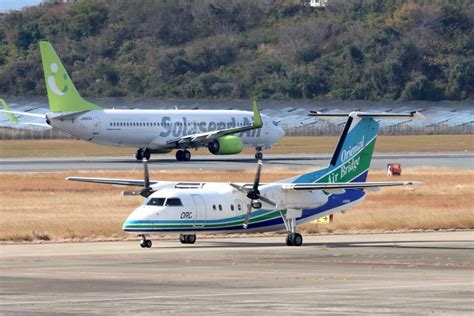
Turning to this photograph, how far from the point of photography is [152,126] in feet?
256

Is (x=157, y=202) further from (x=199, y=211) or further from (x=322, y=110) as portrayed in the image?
(x=322, y=110)

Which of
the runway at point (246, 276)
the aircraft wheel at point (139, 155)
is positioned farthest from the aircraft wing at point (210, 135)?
the runway at point (246, 276)

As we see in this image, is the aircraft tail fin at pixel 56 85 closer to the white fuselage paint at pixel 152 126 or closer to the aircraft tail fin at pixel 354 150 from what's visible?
the white fuselage paint at pixel 152 126

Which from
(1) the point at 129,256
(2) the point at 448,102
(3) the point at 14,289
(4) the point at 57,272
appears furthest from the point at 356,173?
(2) the point at 448,102

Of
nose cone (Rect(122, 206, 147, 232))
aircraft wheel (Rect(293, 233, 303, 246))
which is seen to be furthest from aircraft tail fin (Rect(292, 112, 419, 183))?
nose cone (Rect(122, 206, 147, 232))

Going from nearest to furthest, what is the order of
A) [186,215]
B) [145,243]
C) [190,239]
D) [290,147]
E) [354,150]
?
[186,215] → [145,243] → [190,239] → [354,150] → [290,147]

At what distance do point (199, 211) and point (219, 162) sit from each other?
43.8 meters

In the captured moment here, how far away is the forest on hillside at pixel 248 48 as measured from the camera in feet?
455

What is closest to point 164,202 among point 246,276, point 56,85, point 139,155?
point 246,276

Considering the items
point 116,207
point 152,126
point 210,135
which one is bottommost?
point 210,135

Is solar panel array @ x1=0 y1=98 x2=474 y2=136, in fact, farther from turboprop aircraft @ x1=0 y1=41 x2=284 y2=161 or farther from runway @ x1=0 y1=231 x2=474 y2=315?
runway @ x1=0 y1=231 x2=474 y2=315

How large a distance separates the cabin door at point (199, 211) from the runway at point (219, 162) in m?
34.8

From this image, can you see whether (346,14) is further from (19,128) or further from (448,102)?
(19,128)

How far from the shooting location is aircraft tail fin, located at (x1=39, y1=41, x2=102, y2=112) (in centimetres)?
7481
